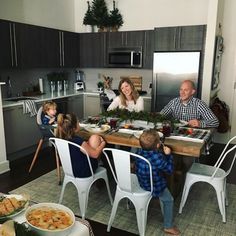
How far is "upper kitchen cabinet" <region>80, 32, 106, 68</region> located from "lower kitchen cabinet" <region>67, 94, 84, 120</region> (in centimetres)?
75

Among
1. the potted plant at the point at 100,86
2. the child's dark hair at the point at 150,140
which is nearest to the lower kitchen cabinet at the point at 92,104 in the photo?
the potted plant at the point at 100,86

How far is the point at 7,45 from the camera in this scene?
3904 millimetres

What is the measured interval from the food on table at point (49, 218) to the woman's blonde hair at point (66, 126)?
1.08 metres

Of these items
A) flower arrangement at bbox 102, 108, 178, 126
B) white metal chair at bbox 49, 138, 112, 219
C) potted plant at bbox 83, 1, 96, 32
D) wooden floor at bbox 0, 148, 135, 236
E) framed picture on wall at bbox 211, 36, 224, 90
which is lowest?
wooden floor at bbox 0, 148, 135, 236

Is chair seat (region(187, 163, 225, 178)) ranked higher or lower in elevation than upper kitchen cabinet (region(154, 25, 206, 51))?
lower

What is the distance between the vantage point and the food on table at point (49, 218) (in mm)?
1229

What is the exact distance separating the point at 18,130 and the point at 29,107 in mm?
382

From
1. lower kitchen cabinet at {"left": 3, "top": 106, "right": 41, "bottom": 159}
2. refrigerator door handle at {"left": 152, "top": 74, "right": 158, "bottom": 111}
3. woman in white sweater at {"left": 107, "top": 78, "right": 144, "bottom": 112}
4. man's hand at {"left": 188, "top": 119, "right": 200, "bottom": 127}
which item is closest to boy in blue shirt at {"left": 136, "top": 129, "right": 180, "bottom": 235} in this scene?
man's hand at {"left": 188, "top": 119, "right": 200, "bottom": 127}

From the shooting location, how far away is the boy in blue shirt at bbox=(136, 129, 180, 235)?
2.06m

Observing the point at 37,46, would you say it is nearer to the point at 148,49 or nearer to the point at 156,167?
the point at 148,49

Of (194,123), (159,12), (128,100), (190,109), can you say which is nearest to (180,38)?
(159,12)

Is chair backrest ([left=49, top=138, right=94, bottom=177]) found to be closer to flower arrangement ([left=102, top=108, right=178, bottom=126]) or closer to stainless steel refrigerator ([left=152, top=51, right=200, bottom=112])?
A: flower arrangement ([left=102, top=108, right=178, bottom=126])

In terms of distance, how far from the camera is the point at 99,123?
296cm

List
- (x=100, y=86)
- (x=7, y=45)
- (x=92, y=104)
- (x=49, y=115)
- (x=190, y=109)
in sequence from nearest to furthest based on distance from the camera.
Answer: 1. (x=190, y=109)
2. (x=49, y=115)
3. (x=7, y=45)
4. (x=92, y=104)
5. (x=100, y=86)
